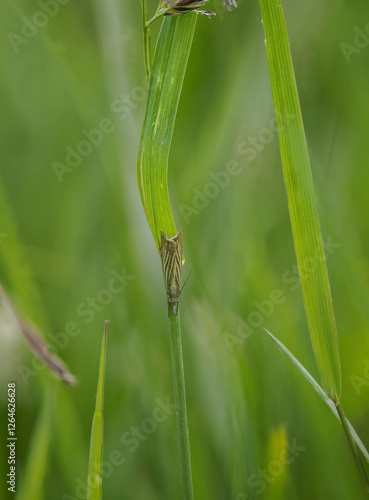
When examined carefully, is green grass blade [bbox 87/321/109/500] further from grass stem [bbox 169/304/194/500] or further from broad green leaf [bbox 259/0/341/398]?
broad green leaf [bbox 259/0/341/398]

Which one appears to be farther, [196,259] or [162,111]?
[196,259]

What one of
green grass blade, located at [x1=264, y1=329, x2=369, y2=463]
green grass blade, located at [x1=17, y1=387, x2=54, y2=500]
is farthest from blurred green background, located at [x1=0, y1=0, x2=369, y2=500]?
green grass blade, located at [x1=264, y1=329, x2=369, y2=463]

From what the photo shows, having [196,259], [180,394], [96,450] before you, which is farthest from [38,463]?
[196,259]

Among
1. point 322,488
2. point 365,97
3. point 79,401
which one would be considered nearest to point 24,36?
point 365,97

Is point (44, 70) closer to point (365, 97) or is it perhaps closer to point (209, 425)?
point (365, 97)

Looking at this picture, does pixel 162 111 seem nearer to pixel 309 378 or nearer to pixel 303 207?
pixel 303 207

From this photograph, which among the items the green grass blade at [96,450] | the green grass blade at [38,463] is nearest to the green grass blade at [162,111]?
the green grass blade at [96,450]
